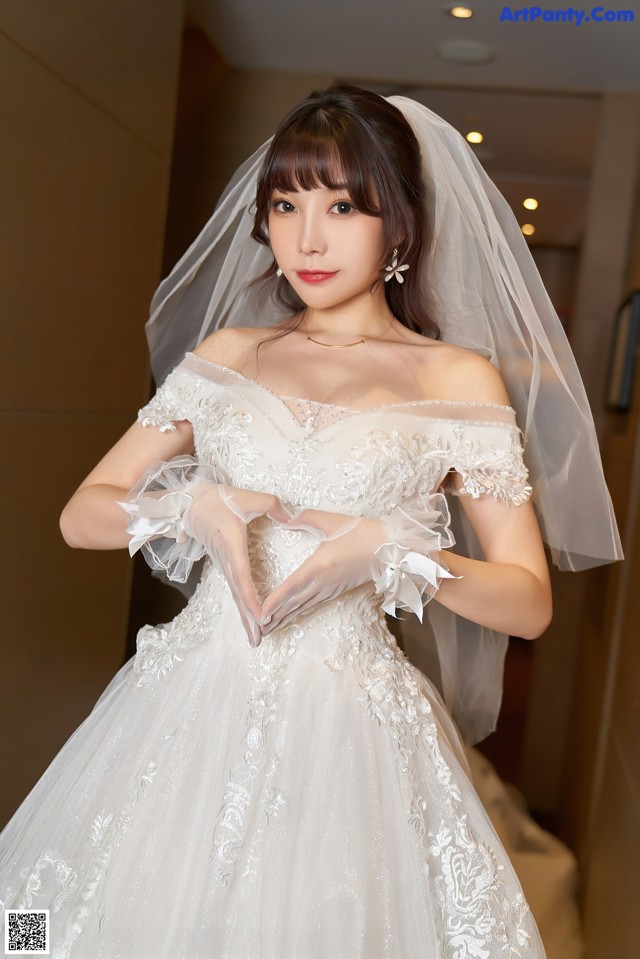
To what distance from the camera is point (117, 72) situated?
307 cm

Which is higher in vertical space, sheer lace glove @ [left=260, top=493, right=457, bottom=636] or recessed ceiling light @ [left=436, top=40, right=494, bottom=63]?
recessed ceiling light @ [left=436, top=40, right=494, bottom=63]

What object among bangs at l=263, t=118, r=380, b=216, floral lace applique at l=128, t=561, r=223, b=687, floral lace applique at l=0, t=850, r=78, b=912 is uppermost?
bangs at l=263, t=118, r=380, b=216

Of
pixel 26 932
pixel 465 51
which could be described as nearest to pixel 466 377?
pixel 26 932

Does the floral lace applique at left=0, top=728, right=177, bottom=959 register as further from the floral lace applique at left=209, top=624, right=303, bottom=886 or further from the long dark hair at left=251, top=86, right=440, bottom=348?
the long dark hair at left=251, top=86, right=440, bottom=348

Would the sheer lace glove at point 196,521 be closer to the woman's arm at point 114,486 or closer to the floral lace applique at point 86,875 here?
the woman's arm at point 114,486

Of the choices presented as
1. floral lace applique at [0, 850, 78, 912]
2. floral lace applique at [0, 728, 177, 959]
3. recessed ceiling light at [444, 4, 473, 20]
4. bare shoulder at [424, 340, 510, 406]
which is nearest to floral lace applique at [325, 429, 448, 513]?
bare shoulder at [424, 340, 510, 406]

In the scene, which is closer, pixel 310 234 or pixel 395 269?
pixel 310 234

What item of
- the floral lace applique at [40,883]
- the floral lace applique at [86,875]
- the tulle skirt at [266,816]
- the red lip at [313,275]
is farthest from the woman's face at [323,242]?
the floral lace applique at [40,883]

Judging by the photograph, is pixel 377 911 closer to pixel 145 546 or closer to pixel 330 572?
pixel 330 572

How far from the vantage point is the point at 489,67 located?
12.5 ft

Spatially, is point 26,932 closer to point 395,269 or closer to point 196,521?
point 196,521

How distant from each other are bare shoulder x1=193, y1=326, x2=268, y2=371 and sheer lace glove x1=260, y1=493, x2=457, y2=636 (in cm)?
54

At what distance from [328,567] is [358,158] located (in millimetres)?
777

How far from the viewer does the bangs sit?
1.77 meters
